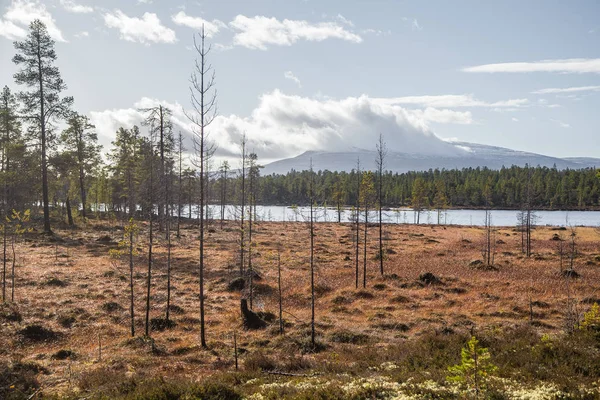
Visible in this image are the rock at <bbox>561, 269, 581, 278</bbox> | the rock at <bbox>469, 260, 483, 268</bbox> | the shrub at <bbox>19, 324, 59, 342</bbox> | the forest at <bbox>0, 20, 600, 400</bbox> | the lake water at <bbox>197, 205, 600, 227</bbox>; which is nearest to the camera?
the forest at <bbox>0, 20, 600, 400</bbox>

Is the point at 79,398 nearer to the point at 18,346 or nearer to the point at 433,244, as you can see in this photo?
the point at 18,346

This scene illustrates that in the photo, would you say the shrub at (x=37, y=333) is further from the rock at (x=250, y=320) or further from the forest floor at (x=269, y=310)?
the rock at (x=250, y=320)

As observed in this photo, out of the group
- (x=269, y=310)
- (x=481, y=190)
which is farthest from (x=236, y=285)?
(x=481, y=190)

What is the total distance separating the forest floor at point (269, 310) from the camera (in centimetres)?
1423

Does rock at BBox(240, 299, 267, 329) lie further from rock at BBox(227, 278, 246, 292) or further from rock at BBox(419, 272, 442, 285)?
rock at BBox(419, 272, 442, 285)

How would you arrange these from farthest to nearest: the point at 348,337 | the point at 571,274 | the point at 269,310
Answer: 1. the point at 571,274
2. the point at 269,310
3. the point at 348,337

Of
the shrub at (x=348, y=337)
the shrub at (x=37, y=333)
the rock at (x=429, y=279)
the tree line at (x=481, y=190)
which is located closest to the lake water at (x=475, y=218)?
the tree line at (x=481, y=190)

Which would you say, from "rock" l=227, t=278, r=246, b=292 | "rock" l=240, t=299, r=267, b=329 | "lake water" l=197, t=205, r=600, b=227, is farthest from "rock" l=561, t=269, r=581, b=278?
"lake water" l=197, t=205, r=600, b=227

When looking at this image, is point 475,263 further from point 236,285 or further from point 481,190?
point 481,190

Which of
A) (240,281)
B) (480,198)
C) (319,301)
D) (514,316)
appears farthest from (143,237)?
(480,198)

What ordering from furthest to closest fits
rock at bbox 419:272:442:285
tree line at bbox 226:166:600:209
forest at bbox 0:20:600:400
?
tree line at bbox 226:166:600:209
rock at bbox 419:272:442:285
forest at bbox 0:20:600:400

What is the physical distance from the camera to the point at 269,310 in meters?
25.2

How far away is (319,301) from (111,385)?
1751 centimetres

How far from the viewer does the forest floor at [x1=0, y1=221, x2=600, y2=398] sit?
14234mm
